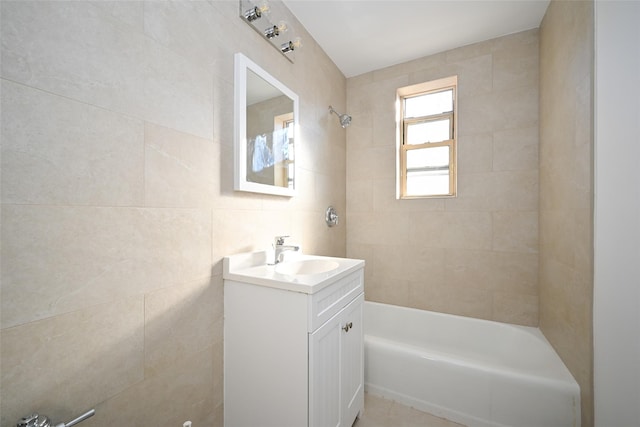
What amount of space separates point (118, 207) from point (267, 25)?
1310 mm

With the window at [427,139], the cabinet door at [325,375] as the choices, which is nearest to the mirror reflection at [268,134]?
the cabinet door at [325,375]

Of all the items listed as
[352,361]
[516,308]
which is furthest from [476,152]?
[352,361]

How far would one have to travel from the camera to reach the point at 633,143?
105 cm

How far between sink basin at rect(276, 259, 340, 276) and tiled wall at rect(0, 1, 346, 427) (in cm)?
27

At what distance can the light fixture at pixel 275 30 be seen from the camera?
1473 millimetres

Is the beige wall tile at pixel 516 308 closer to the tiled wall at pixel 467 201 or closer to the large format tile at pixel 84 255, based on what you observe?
the tiled wall at pixel 467 201

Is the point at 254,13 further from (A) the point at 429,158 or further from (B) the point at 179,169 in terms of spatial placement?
(A) the point at 429,158

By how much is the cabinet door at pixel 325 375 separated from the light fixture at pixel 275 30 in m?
1.60

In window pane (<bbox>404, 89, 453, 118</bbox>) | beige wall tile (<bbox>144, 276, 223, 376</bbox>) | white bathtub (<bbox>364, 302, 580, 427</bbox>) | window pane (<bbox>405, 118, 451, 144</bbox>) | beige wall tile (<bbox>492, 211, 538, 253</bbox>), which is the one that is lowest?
white bathtub (<bbox>364, 302, 580, 427</bbox>)

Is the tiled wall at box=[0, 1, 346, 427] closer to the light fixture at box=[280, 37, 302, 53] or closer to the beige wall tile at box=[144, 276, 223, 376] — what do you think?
the beige wall tile at box=[144, 276, 223, 376]

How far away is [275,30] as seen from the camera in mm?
1500

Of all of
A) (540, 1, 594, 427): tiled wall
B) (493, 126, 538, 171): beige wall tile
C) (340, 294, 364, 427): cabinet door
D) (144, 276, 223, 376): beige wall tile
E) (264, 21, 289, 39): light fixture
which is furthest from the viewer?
(493, 126, 538, 171): beige wall tile

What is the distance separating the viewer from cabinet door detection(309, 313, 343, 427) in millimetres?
1007

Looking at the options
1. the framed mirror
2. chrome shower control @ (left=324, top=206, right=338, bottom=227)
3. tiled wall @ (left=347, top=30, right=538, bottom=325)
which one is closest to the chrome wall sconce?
the framed mirror
